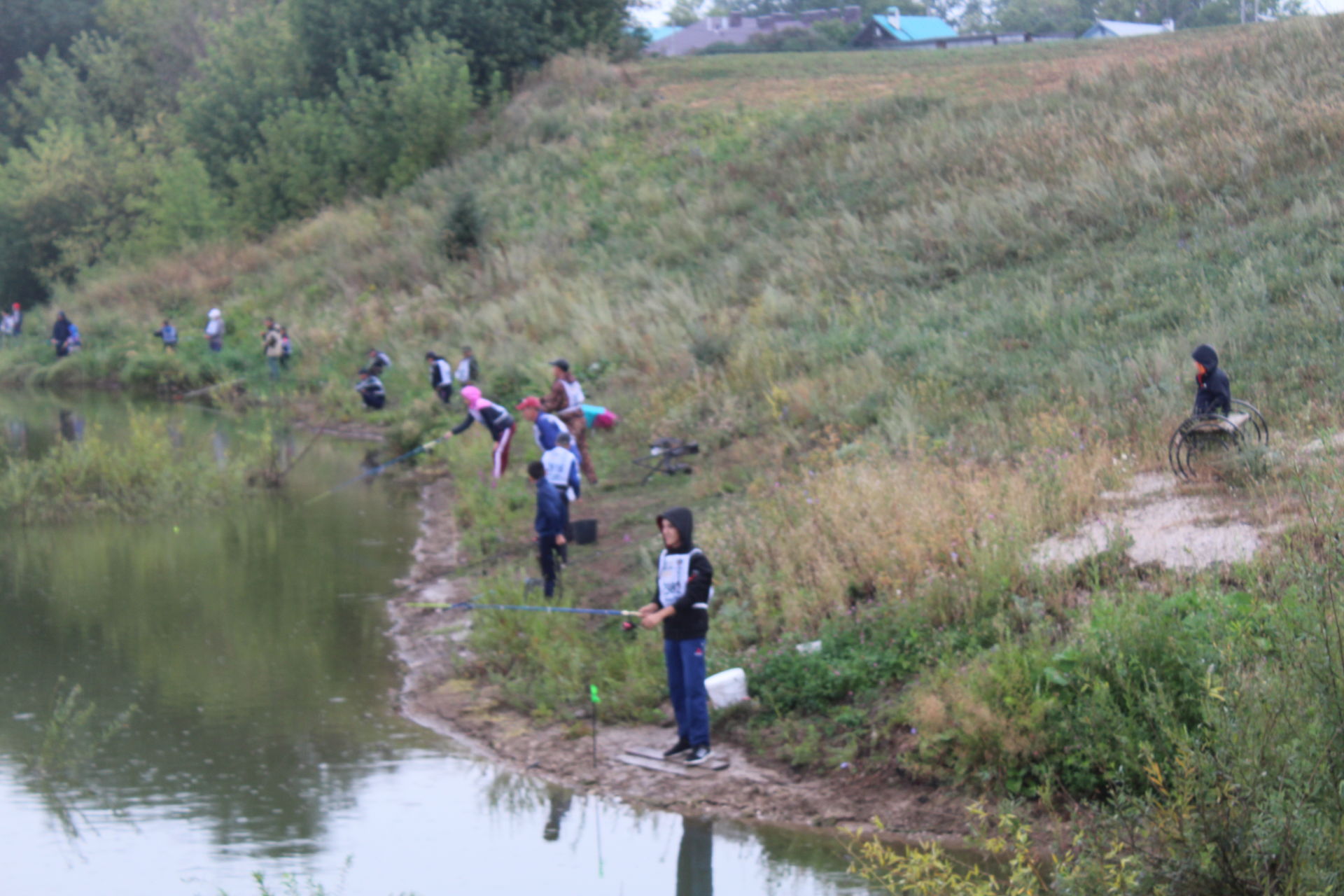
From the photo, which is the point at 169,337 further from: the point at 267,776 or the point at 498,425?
the point at 267,776

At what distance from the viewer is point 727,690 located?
28.8ft

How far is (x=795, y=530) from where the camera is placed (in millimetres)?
10648

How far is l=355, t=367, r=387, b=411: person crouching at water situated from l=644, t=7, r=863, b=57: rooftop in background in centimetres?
6510

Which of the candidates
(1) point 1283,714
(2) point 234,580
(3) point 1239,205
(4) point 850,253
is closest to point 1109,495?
(1) point 1283,714

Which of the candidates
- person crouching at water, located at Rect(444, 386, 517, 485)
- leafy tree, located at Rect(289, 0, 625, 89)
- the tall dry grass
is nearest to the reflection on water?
the tall dry grass

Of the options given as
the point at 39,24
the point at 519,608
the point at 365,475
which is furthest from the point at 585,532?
the point at 39,24

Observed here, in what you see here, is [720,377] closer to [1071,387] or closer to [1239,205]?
[1071,387]

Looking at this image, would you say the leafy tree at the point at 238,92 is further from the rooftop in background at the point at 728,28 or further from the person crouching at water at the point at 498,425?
the rooftop in background at the point at 728,28

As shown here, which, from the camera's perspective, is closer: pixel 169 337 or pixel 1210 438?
pixel 1210 438

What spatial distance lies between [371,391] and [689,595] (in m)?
17.2

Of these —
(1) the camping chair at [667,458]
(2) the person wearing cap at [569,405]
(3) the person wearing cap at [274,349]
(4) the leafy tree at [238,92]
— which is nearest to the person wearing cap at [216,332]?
(3) the person wearing cap at [274,349]

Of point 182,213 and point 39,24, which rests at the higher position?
point 39,24

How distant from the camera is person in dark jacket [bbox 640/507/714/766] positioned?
810 cm

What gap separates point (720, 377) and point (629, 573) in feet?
22.9
